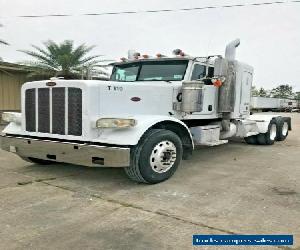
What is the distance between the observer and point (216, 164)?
7.24 meters

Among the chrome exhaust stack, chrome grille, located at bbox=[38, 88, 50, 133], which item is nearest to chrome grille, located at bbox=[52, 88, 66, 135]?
chrome grille, located at bbox=[38, 88, 50, 133]

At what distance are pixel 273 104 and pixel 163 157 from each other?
36.4 m

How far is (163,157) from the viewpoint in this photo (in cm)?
548

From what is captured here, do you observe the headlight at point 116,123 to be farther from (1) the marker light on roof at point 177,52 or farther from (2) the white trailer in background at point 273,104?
(2) the white trailer in background at point 273,104

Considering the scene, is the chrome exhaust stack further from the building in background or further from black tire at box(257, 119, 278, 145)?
the building in background

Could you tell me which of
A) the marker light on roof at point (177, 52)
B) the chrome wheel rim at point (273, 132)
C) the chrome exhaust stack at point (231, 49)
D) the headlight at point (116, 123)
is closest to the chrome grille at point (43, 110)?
the headlight at point (116, 123)

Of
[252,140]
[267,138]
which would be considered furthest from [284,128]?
[252,140]

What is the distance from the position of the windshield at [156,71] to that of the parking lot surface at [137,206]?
1.79 m

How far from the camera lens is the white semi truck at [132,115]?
5121mm

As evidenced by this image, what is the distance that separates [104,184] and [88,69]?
2.81 m

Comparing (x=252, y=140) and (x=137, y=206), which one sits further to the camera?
(x=252, y=140)

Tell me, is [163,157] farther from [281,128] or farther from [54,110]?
[281,128]

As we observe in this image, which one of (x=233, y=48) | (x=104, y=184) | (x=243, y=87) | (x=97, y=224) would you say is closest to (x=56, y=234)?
(x=97, y=224)

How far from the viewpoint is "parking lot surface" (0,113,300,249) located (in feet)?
11.2
